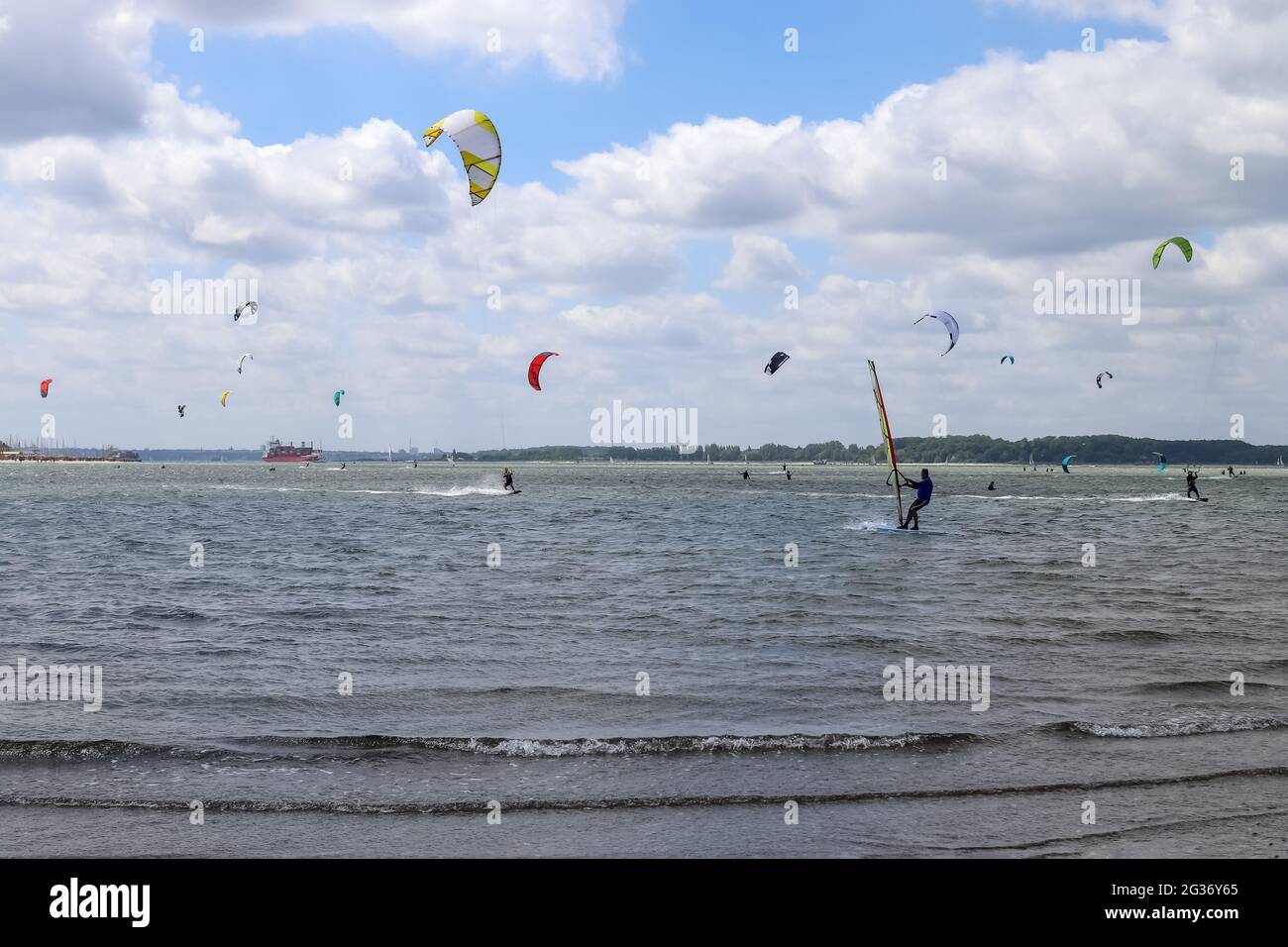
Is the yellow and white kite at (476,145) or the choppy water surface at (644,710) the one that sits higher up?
the yellow and white kite at (476,145)

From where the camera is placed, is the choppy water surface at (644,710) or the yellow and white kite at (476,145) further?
the yellow and white kite at (476,145)

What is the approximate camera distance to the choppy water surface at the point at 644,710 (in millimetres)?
7281

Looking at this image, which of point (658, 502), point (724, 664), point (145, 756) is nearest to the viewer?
point (145, 756)

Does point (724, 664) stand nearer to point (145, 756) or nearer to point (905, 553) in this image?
point (145, 756)

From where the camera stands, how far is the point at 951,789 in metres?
8.14

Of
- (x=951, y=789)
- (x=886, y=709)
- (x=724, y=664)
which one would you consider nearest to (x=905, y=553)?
(x=724, y=664)

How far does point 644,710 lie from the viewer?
10922mm

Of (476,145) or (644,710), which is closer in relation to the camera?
(644,710)

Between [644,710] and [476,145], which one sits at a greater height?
[476,145]

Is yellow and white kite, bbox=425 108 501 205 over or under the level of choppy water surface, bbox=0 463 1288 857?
over

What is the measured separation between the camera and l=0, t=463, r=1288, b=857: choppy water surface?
7.28m

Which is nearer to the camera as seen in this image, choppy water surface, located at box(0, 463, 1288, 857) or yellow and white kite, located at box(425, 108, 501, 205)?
choppy water surface, located at box(0, 463, 1288, 857)
